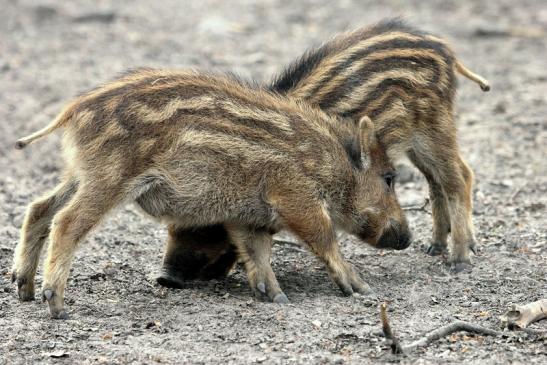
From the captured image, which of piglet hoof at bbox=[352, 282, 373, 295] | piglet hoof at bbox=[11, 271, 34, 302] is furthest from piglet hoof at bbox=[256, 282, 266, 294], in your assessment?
piglet hoof at bbox=[11, 271, 34, 302]

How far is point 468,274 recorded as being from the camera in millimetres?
6430

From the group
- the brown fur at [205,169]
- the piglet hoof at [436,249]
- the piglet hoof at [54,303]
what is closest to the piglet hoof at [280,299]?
the brown fur at [205,169]

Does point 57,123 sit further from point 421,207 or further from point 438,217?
point 421,207

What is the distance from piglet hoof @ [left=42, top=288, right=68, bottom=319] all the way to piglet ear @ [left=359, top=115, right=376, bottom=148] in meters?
1.96

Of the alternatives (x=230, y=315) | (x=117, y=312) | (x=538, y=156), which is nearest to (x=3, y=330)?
(x=117, y=312)

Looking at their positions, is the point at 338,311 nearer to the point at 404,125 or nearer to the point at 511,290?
the point at 511,290

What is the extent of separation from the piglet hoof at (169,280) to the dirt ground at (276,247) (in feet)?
0.17

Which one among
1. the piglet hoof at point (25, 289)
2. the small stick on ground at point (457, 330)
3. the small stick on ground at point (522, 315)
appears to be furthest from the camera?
the piglet hoof at point (25, 289)

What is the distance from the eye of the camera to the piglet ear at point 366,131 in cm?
614

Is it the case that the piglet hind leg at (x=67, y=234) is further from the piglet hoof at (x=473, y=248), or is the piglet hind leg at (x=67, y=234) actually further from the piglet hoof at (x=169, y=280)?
the piglet hoof at (x=473, y=248)

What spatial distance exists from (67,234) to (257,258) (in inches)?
45.3

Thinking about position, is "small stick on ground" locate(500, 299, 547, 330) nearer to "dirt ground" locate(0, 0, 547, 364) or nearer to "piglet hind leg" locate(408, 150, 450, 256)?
"dirt ground" locate(0, 0, 547, 364)

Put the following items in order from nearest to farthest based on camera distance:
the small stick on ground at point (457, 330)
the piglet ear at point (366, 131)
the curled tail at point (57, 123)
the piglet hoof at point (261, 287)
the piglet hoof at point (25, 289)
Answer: the small stick on ground at point (457, 330) < the curled tail at point (57, 123) < the piglet hoof at point (25, 289) < the piglet hoof at point (261, 287) < the piglet ear at point (366, 131)

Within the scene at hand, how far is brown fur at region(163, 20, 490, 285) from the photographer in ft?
21.1
